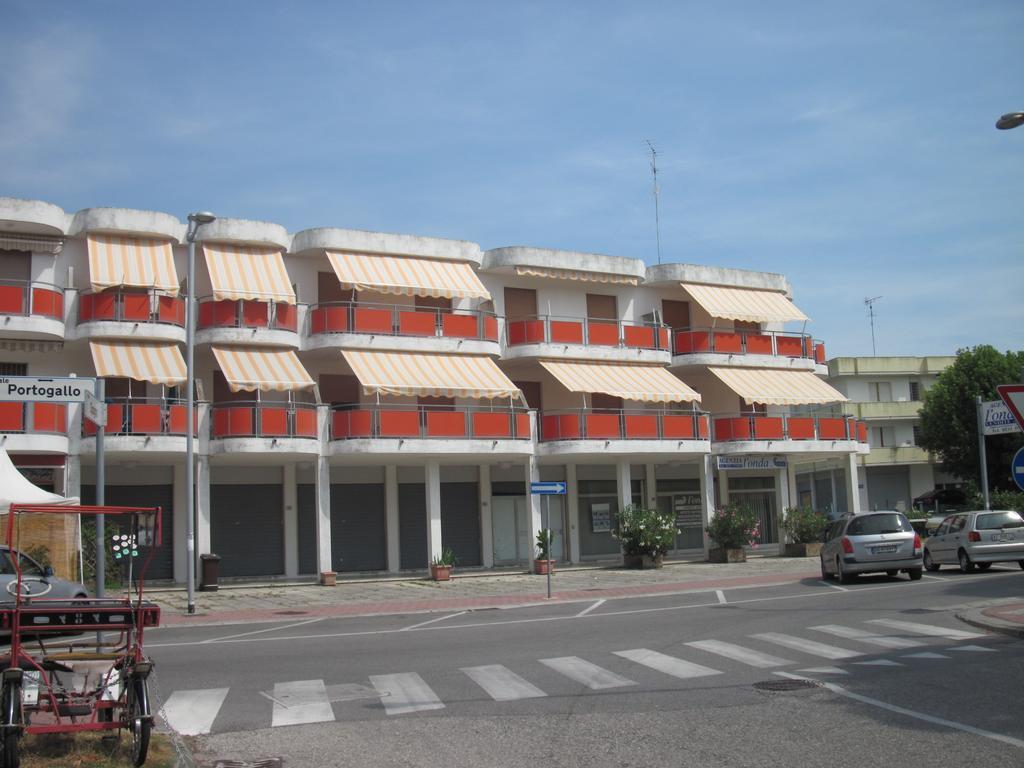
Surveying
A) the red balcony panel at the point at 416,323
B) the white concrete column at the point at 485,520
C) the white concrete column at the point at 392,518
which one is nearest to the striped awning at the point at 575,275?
the red balcony panel at the point at 416,323

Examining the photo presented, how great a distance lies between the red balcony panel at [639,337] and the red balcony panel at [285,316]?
11.6 m

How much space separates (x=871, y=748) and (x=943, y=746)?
532 millimetres

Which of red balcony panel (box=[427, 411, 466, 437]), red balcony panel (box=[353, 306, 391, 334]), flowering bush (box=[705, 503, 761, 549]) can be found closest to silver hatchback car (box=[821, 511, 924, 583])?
flowering bush (box=[705, 503, 761, 549])

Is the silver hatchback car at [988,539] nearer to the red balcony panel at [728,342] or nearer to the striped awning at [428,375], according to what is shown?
the striped awning at [428,375]

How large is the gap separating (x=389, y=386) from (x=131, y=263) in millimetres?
7826

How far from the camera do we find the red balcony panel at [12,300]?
1095 inches

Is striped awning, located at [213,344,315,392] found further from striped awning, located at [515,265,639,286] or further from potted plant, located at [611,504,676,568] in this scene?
potted plant, located at [611,504,676,568]

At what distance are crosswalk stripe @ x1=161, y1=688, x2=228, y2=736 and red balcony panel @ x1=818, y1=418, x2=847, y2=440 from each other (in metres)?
30.9

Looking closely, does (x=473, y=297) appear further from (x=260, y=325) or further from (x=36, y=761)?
(x=36, y=761)

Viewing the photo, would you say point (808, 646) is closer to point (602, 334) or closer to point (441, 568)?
point (441, 568)

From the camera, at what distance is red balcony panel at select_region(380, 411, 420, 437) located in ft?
101

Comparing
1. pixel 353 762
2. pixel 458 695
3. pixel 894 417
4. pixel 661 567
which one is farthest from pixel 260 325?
pixel 894 417

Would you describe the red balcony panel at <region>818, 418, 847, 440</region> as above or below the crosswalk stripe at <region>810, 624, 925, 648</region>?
above

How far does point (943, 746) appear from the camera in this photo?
8.08 meters
